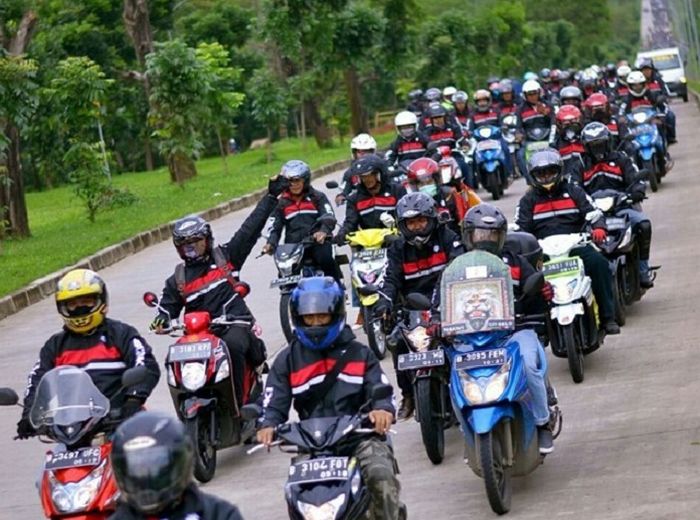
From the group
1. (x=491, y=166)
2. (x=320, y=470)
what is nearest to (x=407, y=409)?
(x=320, y=470)

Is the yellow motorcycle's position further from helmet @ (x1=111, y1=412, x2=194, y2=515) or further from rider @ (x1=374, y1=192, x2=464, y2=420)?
helmet @ (x1=111, y1=412, x2=194, y2=515)

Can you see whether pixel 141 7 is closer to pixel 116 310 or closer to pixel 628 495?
pixel 116 310

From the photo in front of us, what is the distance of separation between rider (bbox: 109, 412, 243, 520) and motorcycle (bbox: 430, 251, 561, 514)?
3.90 metres

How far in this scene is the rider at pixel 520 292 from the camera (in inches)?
386

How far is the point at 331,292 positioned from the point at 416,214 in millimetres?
3219

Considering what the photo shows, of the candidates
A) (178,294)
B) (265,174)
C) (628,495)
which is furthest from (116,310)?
(265,174)

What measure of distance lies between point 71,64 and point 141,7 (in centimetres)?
631

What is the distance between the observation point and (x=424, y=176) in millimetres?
17203

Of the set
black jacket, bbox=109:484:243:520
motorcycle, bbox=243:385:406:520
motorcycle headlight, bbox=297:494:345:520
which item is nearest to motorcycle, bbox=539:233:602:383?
motorcycle, bbox=243:385:406:520

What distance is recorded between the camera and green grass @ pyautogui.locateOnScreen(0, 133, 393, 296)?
24125 mm

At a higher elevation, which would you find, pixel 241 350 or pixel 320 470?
pixel 320 470

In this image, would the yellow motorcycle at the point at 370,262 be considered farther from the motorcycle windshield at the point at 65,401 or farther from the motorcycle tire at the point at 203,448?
the motorcycle windshield at the point at 65,401

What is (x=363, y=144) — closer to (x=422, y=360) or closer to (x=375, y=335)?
(x=375, y=335)

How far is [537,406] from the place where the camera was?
9781 millimetres
